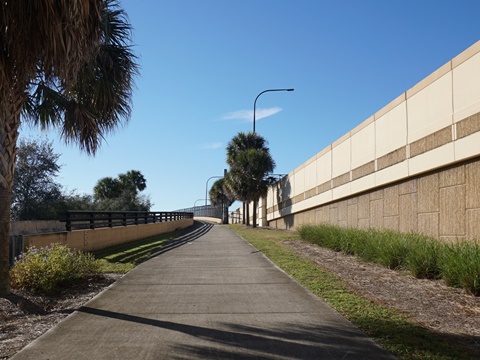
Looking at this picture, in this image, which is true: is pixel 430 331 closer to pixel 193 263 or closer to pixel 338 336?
pixel 338 336

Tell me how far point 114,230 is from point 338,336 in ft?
45.9

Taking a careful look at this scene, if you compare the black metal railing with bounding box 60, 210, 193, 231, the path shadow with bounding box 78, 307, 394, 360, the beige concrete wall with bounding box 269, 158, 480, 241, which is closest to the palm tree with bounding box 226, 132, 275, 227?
the black metal railing with bounding box 60, 210, 193, 231

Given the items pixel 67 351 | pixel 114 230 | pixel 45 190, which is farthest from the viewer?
pixel 45 190

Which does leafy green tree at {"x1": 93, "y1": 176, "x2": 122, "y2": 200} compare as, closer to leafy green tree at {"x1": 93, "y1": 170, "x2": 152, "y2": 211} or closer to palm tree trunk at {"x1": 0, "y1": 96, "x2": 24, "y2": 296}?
leafy green tree at {"x1": 93, "y1": 170, "x2": 152, "y2": 211}

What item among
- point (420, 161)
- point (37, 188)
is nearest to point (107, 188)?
point (37, 188)

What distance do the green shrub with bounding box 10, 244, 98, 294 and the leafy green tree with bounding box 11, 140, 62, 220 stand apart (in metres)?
19.0

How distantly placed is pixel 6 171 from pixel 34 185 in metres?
21.2

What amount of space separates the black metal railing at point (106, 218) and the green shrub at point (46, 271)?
5082 millimetres

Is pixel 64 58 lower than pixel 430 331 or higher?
higher

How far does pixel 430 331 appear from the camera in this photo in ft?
21.8

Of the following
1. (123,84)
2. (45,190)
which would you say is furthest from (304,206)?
(123,84)

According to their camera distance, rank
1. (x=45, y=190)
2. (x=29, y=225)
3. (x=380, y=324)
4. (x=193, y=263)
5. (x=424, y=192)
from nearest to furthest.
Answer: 1. (x=380, y=324)
2. (x=193, y=263)
3. (x=424, y=192)
4. (x=29, y=225)
5. (x=45, y=190)

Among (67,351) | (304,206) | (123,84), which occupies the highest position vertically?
(123,84)

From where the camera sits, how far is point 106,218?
1852cm
